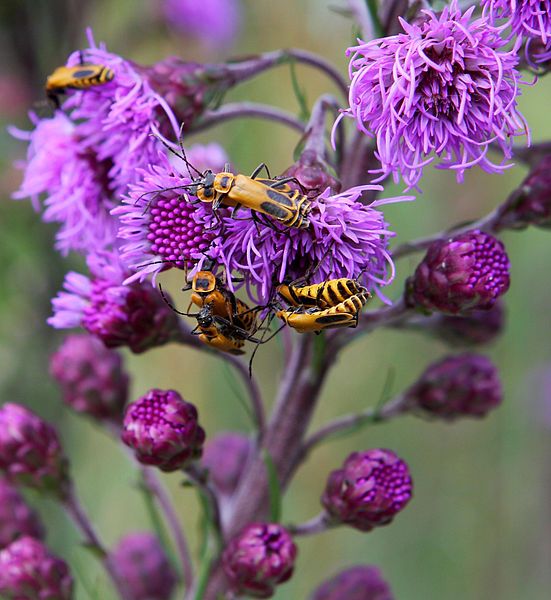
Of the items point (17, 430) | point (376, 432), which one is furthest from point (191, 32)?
point (17, 430)

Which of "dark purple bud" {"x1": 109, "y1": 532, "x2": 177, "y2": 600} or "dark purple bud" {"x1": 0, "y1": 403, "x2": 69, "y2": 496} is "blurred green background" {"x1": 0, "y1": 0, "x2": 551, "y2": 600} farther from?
"dark purple bud" {"x1": 0, "y1": 403, "x2": 69, "y2": 496}

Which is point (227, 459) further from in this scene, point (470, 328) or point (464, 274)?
point (464, 274)

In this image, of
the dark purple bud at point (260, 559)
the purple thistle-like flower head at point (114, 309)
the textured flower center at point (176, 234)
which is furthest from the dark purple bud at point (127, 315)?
the dark purple bud at point (260, 559)

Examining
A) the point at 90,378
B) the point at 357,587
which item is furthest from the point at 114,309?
the point at 357,587

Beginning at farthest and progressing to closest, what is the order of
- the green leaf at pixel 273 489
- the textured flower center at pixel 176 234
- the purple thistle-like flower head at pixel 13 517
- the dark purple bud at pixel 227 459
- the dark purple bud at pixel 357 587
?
the dark purple bud at pixel 227 459
the purple thistle-like flower head at pixel 13 517
the dark purple bud at pixel 357 587
the green leaf at pixel 273 489
the textured flower center at pixel 176 234

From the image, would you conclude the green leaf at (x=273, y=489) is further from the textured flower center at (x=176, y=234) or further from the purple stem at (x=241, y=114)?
the purple stem at (x=241, y=114)

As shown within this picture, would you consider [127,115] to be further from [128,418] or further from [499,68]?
[499,68]
